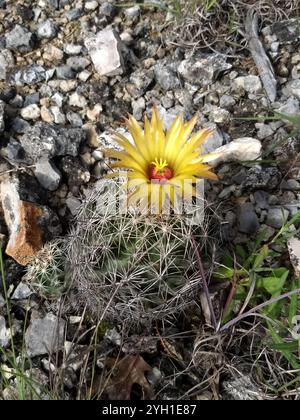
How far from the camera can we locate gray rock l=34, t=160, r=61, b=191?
7.44 ft

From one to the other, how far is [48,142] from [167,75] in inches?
25.1

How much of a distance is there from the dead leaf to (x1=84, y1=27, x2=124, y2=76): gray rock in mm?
1304

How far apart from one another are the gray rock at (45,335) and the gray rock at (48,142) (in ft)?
2.25

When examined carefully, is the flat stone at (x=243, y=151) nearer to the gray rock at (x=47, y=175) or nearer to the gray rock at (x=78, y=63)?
the gray rock at (x=47, y=175)

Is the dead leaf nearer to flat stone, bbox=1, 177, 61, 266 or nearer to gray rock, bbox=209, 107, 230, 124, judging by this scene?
flat stone, bbox=1, 177, 61, 266

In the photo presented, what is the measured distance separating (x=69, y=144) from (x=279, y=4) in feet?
4.03

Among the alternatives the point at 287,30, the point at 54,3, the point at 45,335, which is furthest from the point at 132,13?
the point at 45,335

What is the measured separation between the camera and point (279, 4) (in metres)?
2.63

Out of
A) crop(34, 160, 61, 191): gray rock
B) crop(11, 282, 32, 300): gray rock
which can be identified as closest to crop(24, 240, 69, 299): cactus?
crop(11, 282, 32, 300): gray rock

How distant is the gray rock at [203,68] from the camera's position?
2.52 meters

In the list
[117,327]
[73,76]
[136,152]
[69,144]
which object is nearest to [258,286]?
[117,327]

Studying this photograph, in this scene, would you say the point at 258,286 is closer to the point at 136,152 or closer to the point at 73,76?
the point at 136,152

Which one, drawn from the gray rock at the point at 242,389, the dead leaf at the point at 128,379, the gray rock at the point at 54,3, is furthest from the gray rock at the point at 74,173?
the gray rock at the point at 242,389

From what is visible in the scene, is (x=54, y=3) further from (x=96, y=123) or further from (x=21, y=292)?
(x=21, y=292)
